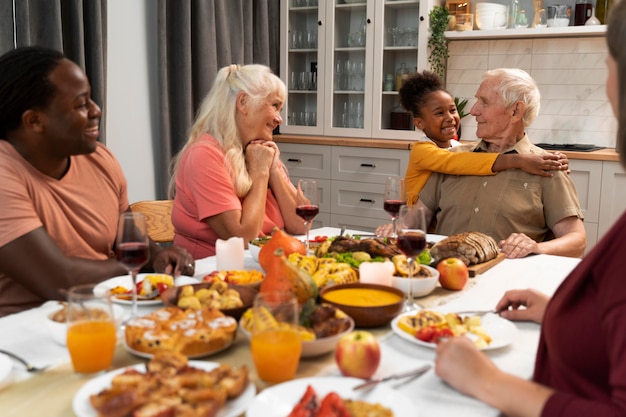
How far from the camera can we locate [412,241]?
1.39 metres

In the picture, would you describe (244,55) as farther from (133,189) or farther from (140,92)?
(133,189)

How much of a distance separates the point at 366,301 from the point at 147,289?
51 cm

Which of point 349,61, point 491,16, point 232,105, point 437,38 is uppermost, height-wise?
point 491,16

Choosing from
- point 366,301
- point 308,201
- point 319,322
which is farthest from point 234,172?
point 319,322

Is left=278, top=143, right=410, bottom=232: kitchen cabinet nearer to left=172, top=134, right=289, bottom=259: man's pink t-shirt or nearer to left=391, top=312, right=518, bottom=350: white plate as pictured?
left=172, top=134, right=289, bottom=259: man's pink t-shirt

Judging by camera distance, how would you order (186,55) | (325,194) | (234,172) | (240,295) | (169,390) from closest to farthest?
1. (169,390)
2. (240,295)
3. (234,172)
4. (186,55)
5. (325,194)

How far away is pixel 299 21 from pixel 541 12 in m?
1.80

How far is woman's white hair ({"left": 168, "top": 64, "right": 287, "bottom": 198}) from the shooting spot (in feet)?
7.74

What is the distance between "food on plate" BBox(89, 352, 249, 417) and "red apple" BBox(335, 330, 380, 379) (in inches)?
6.8

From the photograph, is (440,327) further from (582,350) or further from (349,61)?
(349,61)

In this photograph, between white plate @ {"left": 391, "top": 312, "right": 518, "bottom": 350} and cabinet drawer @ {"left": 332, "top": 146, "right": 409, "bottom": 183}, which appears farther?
cabinet drawer @ {"left": 332, "top": 146, "right": 409, "bottom": 183}

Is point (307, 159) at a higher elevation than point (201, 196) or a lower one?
lower

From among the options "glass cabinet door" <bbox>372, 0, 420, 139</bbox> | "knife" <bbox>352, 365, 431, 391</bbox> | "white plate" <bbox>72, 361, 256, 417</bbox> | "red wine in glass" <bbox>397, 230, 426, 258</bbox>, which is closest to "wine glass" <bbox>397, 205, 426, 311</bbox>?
"red wine in glass" <bbox>397, 230, 426, 258</bbox>

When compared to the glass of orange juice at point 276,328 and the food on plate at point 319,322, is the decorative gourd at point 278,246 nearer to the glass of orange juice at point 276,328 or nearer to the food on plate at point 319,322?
the food on plate at point 319,322
